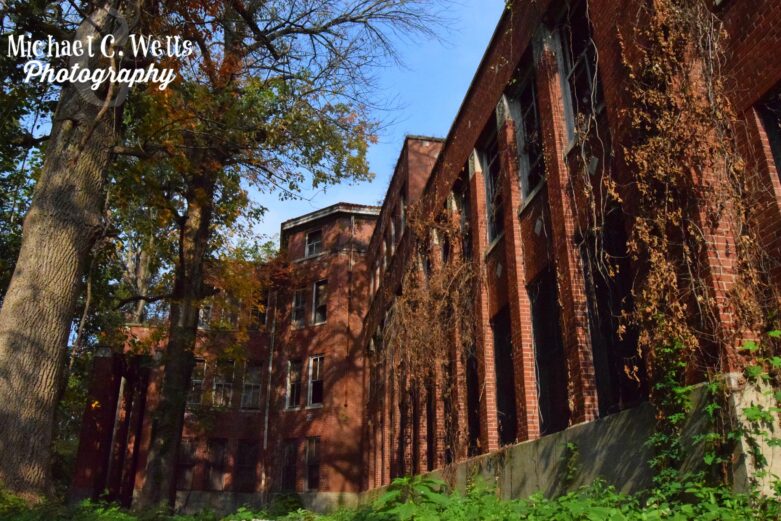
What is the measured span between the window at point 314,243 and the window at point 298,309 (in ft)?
7.20

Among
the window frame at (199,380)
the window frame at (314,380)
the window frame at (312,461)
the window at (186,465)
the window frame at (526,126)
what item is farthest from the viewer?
the window frame at (199,380)

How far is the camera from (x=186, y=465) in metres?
30.1

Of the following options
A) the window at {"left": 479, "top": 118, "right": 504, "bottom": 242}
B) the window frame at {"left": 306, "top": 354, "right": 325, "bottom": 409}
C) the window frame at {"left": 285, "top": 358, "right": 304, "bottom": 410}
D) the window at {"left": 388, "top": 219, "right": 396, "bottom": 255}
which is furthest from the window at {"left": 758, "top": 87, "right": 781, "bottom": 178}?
the window frame at {"left": 285, "top": 358, "right": 304, "bottom": 410}

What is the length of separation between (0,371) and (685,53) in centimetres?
779

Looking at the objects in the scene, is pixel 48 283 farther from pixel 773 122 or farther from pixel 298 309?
pixel 298 309

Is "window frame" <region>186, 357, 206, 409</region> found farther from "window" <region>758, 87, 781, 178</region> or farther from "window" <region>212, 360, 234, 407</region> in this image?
"window" <region>758, 87, 781, 178</region>

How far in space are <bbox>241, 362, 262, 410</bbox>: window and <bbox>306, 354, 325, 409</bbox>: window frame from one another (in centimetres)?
287

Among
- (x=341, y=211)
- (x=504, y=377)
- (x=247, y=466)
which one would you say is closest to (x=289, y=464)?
(x=247, y=466)

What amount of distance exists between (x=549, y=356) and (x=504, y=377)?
196cm

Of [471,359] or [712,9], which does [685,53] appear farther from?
[471,359]

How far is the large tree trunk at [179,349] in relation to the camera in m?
16.6

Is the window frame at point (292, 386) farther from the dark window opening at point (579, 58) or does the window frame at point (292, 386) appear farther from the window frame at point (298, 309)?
the dark window opening at point (579, 58)

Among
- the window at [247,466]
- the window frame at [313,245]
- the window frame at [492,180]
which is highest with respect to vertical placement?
the window frame at [313,245]

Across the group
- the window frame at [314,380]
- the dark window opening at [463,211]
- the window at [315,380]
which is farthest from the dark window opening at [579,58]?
the window at [315,380]
